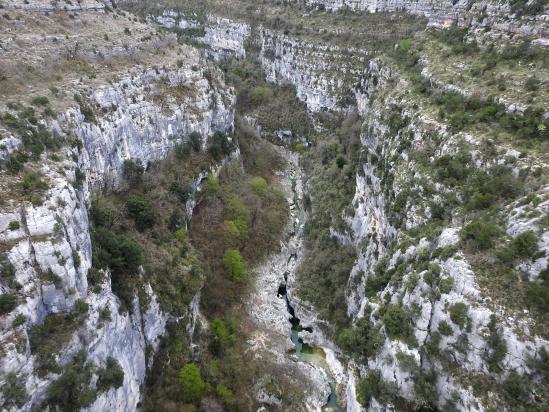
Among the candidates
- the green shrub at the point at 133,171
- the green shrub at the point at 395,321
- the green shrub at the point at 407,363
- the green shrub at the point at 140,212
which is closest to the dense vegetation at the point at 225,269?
the green shrub at the point at 133,171

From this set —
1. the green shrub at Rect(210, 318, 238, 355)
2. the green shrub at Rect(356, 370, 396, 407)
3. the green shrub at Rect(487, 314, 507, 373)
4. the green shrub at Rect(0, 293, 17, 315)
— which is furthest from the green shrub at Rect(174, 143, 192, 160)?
the green shrub at Rect(487, 314, 507, 373)

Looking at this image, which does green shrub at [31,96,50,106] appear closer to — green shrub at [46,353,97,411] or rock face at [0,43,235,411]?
rock face at [0,43,235,411]

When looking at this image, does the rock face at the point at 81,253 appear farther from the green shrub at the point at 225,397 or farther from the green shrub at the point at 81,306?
the green shrub at the point at 225,397

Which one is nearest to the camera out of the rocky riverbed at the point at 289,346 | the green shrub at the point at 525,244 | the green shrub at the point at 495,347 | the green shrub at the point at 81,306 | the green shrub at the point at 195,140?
the green shrub at the point at 495,347

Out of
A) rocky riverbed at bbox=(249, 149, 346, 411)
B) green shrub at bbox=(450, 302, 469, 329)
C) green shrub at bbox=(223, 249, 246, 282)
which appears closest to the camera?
green shrub at bbox=(450, 302, 469, 329)

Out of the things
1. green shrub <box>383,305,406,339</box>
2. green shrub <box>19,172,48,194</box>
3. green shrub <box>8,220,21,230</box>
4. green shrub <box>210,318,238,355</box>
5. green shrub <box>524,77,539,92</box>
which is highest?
green shrub <box>524,77,539,92</box>

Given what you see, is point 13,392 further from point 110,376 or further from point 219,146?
point 219,146

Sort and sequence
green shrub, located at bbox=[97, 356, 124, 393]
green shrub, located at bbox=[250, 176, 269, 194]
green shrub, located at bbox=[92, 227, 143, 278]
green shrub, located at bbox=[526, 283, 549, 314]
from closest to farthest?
green shrub, located at bbox=[526, 283, 549, 314] < green shrub, located at bbox=[97, 356, 124, 393] < green shrub, located at bbox=[92, 227, 143, 278] < green shrub, located at bbox=[250, 176, 269, 194]
